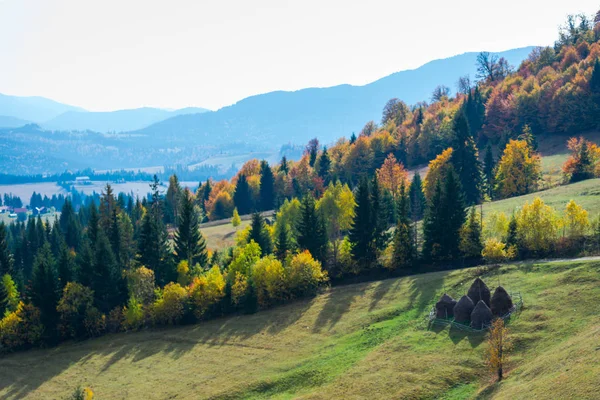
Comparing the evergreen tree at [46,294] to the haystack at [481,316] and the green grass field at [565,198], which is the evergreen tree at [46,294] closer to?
the haystack at [481,316]

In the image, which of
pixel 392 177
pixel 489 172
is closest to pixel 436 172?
pixel 392 177

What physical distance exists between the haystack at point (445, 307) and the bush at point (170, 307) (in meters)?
38.6

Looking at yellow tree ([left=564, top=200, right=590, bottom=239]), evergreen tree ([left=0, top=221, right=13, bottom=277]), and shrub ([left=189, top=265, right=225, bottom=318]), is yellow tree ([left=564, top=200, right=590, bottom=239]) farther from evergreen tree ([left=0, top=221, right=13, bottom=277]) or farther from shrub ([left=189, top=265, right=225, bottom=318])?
evergreen tree ([left=0, top=221, right=13, bottom=277])

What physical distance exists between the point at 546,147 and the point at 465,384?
11882 centimetres

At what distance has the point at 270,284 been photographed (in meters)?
81.8

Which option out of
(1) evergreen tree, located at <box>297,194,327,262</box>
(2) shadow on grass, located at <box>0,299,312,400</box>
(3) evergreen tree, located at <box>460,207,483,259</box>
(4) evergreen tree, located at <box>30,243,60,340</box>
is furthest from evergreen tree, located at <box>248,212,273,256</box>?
(3) evergreen tree, located at <box>460,207,483,259</box>

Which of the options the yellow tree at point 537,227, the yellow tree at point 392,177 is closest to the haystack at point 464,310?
the yellow tree at point 537,227

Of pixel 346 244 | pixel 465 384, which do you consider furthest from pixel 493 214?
pixel 465 384

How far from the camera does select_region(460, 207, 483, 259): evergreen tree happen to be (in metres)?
80.3

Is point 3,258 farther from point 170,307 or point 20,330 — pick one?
point 170,307

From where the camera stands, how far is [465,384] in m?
48.2

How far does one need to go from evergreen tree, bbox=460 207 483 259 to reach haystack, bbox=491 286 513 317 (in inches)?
864

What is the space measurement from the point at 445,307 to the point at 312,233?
34.3 metres

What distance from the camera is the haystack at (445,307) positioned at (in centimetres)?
6162
